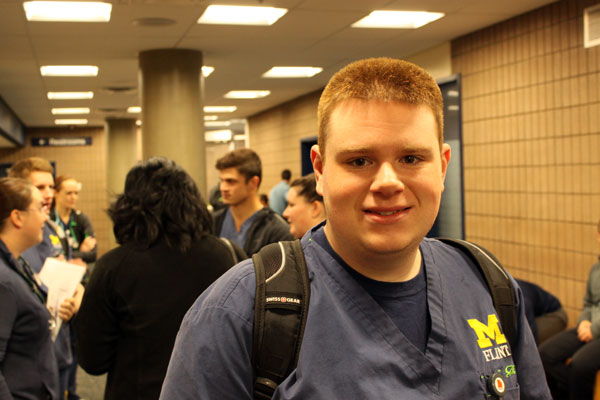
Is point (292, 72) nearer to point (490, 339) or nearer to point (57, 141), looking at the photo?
point (490, 339)

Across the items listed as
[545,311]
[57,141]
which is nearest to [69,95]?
[57,141]

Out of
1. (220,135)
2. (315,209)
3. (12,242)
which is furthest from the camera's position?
(220,135)

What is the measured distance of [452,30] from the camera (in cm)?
601

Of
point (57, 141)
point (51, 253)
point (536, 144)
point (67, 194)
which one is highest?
point (57, 141)

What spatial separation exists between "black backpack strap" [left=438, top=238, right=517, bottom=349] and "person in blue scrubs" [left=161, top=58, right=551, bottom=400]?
0.04 m

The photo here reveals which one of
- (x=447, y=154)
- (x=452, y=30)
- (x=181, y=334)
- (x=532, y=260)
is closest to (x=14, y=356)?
(x=181, y=334)

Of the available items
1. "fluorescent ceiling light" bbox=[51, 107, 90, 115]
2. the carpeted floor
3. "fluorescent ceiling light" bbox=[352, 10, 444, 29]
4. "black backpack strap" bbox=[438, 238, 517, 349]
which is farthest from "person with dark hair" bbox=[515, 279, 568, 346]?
"fluorescent ceiling light" bbox=[51, 107, 90, 115]

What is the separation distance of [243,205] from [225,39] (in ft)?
9.79

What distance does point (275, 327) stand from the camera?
1055 millimetres

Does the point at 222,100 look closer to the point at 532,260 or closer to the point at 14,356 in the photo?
the point at 532,260

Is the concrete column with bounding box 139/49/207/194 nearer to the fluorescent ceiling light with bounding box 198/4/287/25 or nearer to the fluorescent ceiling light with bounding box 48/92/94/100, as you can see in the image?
the fluorescent ceiling light with bounding box 198/4/287/25

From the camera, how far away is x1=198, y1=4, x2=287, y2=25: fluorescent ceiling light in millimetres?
5191

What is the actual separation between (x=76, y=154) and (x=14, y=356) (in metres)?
14.6

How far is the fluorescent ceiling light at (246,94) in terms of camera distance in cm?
1025
